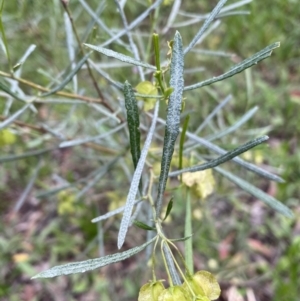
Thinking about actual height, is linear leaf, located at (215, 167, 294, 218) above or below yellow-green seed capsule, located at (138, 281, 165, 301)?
above

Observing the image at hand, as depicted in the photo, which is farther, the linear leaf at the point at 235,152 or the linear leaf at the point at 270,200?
the linear leaf at the point at 270,200

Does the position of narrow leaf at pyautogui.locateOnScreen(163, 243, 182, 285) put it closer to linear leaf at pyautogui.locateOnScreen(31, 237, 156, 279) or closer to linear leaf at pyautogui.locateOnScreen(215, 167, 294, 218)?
linear leaf at pyautogui.locateOnScreen(31, 237, 156, 279)

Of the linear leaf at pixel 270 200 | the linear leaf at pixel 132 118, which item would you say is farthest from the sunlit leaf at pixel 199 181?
the linear leaf at pixel 132 118

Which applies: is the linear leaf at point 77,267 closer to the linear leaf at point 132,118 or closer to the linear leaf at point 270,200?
the linear leaf at point 132,118

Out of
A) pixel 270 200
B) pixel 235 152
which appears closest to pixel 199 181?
pixel 270 200

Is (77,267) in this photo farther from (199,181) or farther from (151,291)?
(199,181)

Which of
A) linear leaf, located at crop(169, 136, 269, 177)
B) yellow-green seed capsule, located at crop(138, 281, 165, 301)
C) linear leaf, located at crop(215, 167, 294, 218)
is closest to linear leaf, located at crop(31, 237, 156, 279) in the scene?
yellow-green seed capsule, located at crop(138, 281, 165, 301)

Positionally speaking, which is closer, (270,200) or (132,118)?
(132,118)
